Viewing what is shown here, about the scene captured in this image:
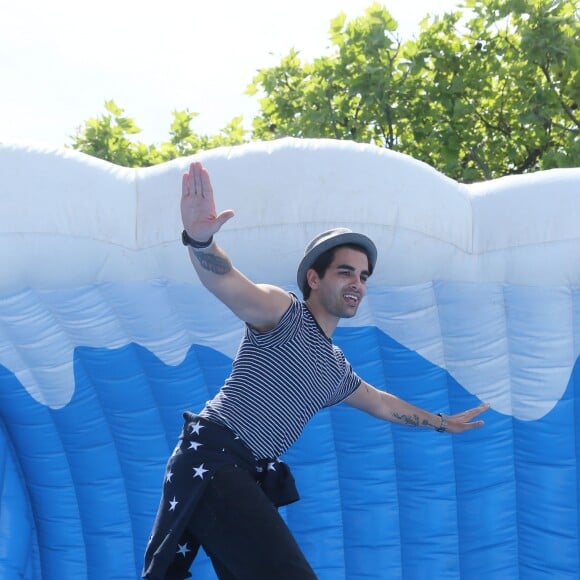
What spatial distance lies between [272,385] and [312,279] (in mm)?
278

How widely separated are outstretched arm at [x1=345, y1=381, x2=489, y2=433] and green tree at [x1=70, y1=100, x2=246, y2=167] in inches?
181

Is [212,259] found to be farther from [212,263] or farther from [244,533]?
[244,533]

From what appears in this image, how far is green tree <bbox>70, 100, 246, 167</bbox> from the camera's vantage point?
659cm

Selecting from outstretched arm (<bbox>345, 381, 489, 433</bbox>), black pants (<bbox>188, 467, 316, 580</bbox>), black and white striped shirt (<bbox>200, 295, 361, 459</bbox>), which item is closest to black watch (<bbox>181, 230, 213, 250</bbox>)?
black and white striped shirt (<bbox>200, 295, 361, 459</bbox>)

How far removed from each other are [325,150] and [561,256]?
0.78 metres

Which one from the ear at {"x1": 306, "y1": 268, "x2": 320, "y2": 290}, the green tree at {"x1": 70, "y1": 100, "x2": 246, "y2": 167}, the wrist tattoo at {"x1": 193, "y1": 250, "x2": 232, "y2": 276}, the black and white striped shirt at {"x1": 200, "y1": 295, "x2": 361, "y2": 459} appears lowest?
the black and white striped shirt at {"x1": 200, "y1": 295, "x2": 361, "y2": 459}

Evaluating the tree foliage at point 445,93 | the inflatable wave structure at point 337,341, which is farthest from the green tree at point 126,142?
the inflatable wave structure at point 337,341

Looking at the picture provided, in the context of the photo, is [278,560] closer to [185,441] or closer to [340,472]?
[185,441]

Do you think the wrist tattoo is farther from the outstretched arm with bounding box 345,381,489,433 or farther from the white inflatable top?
the white inflatable top

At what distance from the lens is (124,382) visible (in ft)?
9.66

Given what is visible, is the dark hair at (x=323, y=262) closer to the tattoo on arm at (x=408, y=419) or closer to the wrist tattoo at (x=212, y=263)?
the wrist tattoo at (x=212, y=263)

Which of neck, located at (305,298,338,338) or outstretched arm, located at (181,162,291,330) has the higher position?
outstretched arm, located at (181,162,291,330)

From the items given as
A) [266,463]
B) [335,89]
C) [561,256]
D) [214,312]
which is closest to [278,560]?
[266,463]

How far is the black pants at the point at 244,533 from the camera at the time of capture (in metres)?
1.70
